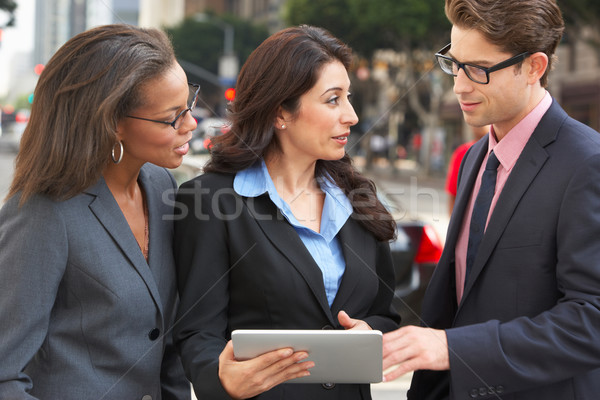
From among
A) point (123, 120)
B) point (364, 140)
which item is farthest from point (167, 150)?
point (364, 140)

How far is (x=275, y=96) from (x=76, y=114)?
73 centimetres

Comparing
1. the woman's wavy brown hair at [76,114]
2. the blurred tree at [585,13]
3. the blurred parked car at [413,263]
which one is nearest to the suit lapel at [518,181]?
the woman's wavy brown hair at [76,114]

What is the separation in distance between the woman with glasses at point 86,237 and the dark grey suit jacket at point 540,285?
0.98 m

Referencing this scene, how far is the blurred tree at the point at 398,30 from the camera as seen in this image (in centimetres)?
2655

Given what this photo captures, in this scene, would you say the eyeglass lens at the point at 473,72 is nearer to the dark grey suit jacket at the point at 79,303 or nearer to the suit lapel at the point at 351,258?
the suit lapel at the point at 351,258

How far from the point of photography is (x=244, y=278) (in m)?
2.29

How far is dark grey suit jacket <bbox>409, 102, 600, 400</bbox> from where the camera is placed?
185 cm

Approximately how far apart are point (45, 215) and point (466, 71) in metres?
1.37


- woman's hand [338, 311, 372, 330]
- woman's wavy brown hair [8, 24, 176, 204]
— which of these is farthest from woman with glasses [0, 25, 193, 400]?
woman's hand [338, 311, 372, 330]

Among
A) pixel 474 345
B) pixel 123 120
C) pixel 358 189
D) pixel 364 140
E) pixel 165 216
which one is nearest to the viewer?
pixel 474 345

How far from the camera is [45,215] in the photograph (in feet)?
6.46

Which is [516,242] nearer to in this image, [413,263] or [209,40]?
[413,263]

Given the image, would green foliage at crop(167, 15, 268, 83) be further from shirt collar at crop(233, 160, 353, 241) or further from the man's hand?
the man's hand

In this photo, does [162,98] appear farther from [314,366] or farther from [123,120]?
[314,366]
